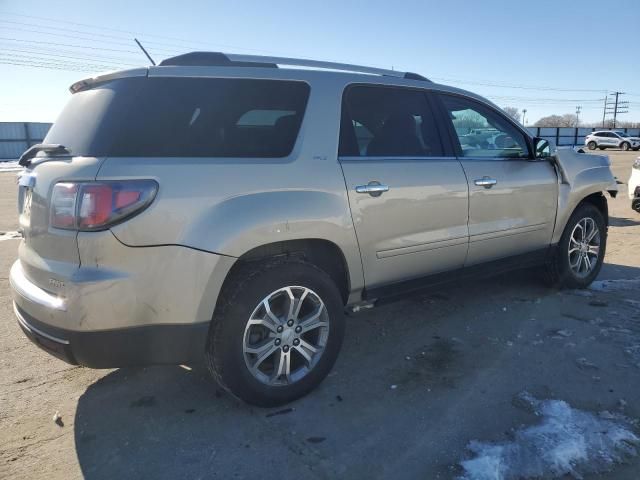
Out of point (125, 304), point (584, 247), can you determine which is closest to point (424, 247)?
point (125, 304)

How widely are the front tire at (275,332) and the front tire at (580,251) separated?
2.78 meters

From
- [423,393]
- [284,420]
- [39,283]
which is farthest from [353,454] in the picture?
[39,283]

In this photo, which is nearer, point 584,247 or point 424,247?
point 424,247

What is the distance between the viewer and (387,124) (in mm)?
3600

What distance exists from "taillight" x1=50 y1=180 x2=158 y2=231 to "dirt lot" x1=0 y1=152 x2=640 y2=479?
1.17 meters

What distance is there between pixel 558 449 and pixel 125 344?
7.24 ft

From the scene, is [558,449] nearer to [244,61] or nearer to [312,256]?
[312,256]

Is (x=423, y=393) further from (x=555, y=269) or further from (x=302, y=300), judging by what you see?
(x=555, y=269)

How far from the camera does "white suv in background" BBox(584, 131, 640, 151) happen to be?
4131 cm

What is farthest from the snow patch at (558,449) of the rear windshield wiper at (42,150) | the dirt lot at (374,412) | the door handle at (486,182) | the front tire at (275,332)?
the rear windshield wiper at (42,150)

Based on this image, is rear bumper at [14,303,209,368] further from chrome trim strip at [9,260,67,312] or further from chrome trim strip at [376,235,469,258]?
chrome trim strip at [376,235,469,258]

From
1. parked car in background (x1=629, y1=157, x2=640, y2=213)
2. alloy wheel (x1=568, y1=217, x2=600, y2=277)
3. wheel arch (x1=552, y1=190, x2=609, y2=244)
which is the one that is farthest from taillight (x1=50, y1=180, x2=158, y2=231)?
parked car in background (x1=629, y1=157, x2=640, y2=213)

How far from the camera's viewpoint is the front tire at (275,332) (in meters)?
2.77

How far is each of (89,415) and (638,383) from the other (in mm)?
3318
